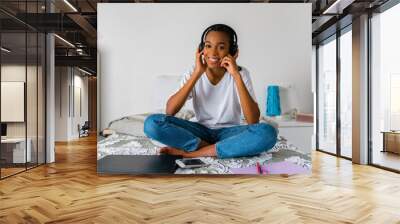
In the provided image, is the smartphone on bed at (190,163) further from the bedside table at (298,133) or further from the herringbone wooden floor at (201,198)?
the bedside table at (298,133)

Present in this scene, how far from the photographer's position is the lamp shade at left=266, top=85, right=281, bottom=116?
518 centimetres

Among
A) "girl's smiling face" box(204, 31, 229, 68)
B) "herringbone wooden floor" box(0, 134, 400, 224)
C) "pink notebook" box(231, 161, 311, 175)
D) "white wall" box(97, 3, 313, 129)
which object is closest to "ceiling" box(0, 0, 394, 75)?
"white wall" box(97, 3, 313, 129)

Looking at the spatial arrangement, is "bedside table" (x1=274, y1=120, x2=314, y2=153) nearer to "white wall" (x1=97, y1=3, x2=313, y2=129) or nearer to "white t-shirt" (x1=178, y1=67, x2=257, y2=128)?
"white wall" (x1=97, y1=3, x2=313, y2=129)

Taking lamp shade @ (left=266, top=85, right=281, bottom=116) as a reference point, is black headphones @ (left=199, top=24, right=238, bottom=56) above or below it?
above

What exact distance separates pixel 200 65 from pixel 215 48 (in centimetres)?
32

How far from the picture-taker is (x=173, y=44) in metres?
5.25

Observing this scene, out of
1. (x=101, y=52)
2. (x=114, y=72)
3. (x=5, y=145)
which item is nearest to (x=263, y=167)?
(x=114, y=72)

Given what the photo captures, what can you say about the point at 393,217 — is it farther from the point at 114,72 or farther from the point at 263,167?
the point at 114,72

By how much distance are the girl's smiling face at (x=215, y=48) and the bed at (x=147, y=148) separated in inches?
31.1

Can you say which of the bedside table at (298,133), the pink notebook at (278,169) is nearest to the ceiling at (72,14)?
the bedside table at (298,133)

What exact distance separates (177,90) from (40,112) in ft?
9.68

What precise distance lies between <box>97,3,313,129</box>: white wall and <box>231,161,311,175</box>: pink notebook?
0.79m

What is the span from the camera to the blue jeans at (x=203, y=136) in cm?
514

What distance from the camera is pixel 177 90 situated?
5.18m
